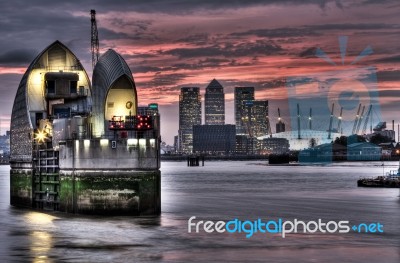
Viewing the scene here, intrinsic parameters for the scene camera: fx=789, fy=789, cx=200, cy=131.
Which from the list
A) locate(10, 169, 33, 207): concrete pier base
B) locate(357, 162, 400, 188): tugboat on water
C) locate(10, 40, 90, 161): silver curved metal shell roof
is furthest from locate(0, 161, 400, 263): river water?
locate(357, 162, 400, 188): tugboat on water

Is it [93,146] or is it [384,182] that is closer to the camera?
[93,146]

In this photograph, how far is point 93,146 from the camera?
5597 cm

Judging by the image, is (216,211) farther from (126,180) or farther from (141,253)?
(141,253)

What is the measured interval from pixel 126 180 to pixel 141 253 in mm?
14404

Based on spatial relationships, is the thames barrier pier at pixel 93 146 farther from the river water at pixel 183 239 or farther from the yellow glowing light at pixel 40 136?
the river water at pixel 183 239

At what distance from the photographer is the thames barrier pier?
55594 millimetres

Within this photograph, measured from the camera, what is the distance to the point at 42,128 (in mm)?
68875

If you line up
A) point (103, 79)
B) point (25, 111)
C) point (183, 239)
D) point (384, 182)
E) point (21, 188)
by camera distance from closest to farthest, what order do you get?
point (183, 239), point (103, 79), point (25, 111), point (21, 188), point (384, 182)

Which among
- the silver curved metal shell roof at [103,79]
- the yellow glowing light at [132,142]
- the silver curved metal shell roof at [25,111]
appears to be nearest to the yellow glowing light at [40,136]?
the silver curved metal shell roof at [25,111]

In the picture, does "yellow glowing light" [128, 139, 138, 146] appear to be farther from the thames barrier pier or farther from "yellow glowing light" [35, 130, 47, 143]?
"yellow glowing light" [35, 130, 47, 143]

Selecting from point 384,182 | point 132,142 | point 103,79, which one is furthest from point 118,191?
point 384,182

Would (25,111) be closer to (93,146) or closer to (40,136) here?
(40,136)

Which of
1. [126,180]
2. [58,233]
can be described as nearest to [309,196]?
[126,180]

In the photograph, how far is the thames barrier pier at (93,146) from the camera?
5559 centimetres
